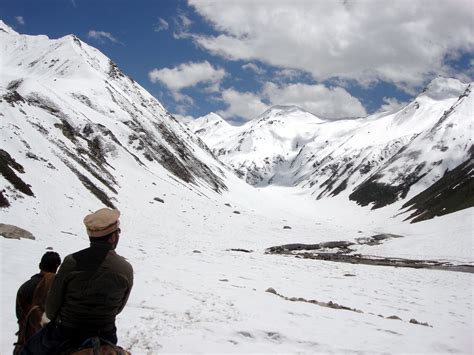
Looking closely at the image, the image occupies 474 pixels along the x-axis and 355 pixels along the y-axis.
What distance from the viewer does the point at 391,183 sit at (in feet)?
616

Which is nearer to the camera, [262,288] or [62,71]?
[262,288]

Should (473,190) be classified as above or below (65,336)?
above

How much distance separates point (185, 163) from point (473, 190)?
2529 inches

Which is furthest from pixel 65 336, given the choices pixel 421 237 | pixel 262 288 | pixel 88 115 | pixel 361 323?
pixel 88 115

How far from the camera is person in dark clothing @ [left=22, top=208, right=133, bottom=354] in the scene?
17.7ft

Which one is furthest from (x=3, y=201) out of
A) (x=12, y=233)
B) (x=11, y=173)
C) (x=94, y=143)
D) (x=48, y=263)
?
(x=94, y=143)

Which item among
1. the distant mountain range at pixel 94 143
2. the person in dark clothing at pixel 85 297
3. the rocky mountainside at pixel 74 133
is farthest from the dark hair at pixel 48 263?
Answer: the rocky mountainside at pixel 74 133

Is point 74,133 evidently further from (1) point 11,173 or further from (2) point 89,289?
(2) point 89,289

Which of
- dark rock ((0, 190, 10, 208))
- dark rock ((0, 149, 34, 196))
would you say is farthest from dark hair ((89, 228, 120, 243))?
dark rock ((0, 149, 34, 196))

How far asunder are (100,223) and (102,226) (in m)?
0.05

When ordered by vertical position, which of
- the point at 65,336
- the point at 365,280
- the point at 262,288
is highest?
the point at 365,280

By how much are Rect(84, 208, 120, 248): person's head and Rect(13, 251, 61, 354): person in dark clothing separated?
7.04 feet

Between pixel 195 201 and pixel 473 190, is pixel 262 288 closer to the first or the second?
pixel 195 201

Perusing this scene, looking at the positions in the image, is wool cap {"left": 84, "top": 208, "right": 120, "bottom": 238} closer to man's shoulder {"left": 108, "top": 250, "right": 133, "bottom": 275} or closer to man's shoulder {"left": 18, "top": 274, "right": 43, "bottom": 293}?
man's shoulder {"left": 108, "top": 250, "right": 133, "bottom": 275}
